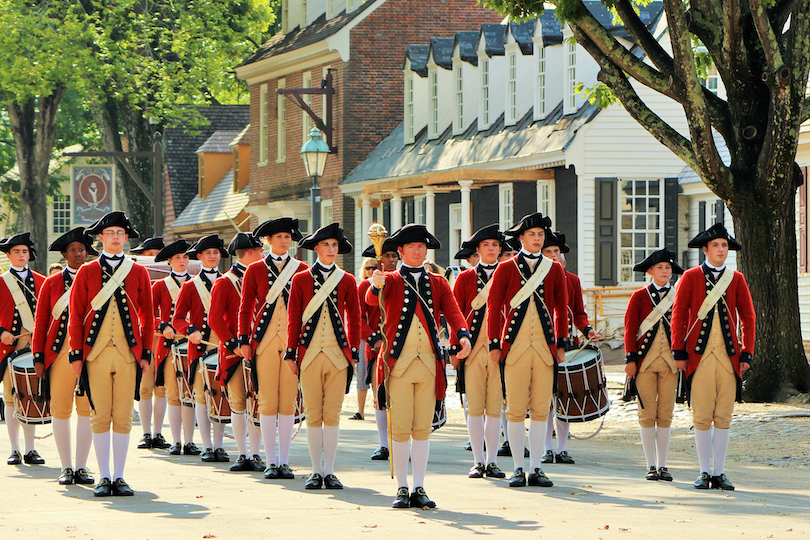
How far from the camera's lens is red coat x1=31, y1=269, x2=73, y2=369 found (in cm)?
1060

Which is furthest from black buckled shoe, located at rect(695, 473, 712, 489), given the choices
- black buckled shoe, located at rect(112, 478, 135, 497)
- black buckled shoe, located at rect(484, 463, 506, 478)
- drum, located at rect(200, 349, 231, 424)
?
black buckled shoe, located at rect(112, 478, 135, 497)

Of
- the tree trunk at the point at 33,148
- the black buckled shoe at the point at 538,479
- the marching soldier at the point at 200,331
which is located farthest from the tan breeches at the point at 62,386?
the tree trunk at the point at 33,148

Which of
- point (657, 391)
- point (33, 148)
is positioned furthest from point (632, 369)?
point (33, 148)

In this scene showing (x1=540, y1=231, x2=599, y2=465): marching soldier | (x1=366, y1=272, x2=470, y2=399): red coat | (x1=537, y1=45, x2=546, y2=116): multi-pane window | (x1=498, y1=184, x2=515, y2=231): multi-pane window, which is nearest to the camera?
(x1=366, y1=272, x2=470, y2=399): red coat

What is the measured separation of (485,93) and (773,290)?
14698 millimetres

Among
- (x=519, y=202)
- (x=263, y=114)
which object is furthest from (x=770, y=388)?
(x=263, y=114)

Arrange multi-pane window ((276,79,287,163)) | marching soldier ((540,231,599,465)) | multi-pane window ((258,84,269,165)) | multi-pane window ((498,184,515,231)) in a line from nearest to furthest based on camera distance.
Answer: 1. marching soldier ((540,231,599,465))
2. multi-pane window ((498,184,515,231))
3. multi-pane window ((276,79,287,163))
4. multi-pane window ((258,84,269,165))

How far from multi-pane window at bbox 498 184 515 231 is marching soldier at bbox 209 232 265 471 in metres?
17.1

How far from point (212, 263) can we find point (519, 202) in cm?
1591

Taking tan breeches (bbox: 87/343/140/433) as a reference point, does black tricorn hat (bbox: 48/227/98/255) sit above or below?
above

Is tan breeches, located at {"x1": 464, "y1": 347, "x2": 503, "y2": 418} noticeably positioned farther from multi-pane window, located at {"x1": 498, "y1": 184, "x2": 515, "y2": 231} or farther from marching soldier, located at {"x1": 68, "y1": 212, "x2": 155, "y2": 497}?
multi-pane window, located at {"x1": 498, "y1": 184, "x2": 515, "y2": 231}

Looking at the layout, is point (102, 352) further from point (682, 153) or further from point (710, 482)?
point (682, 153)

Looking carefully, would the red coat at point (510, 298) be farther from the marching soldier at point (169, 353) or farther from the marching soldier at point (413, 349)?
the marching soldier at point (169, 353)

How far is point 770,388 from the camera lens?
1659cm
